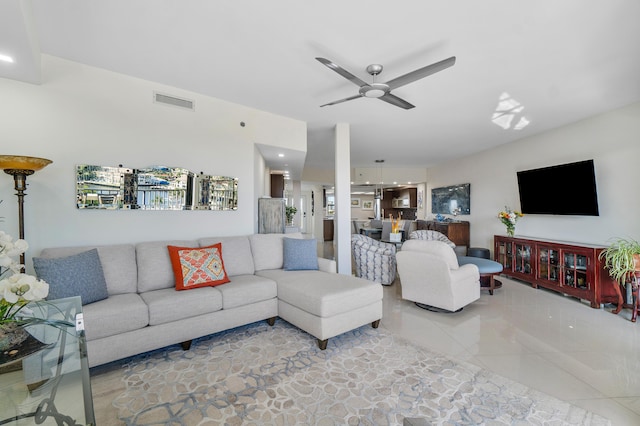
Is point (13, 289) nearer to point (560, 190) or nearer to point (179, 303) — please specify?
point (179, 303)

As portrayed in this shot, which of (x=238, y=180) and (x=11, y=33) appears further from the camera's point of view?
(x=238, y=180)

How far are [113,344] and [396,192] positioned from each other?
35.3ft

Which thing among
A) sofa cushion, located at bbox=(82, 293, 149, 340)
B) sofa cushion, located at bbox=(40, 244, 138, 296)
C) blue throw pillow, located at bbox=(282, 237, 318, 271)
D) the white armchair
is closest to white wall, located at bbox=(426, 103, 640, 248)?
the white armchair

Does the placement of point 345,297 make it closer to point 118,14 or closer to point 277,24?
point 277,24

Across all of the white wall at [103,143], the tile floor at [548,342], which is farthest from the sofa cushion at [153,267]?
the tile floor at [548,342]

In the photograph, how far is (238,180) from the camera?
152 inches

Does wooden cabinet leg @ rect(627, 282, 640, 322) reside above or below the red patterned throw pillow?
below

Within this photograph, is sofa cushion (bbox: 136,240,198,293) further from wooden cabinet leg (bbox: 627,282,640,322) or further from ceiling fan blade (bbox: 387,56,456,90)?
wooden cabinet leg (bbox: 627,282,640,322)

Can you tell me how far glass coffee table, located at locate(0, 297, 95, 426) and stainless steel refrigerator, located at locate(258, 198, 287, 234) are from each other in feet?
9.66

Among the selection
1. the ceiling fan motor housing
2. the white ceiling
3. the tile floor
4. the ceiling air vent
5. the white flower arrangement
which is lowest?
the tile floor

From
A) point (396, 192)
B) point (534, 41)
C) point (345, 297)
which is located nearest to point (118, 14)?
point (345, 297)

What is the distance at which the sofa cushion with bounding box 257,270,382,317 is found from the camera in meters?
2.44

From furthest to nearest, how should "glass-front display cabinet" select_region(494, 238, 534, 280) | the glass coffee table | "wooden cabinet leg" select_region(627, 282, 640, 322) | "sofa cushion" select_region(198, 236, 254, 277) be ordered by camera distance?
"glass-front display cabinet" select_region(494, 238, 534, 280), "sofa cushion" select_region(198, 236, 254, 277), "wooden cabinet leg" select_region(627, 282, 640, 322), the glass coffee table

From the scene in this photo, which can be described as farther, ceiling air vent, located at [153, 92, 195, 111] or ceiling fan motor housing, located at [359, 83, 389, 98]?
ceiling air vent, located at [153, 92, 195, 111]
